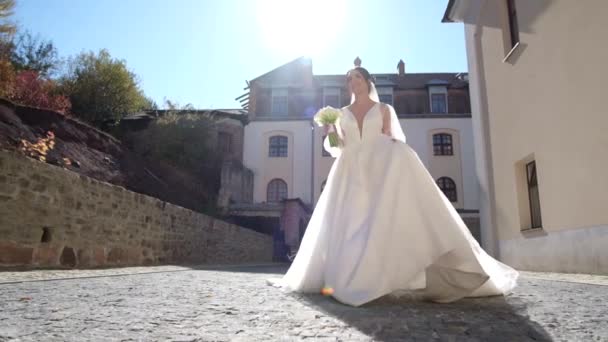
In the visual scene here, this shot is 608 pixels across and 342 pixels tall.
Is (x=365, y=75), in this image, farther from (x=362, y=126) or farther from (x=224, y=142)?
(x=224, y=142)

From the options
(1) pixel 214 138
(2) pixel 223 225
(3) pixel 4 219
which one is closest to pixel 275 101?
(1) pixel 214 138

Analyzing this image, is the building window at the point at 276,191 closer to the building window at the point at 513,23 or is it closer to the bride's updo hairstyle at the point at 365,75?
the building window at the point at 513,23

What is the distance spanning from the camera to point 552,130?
22.1ft

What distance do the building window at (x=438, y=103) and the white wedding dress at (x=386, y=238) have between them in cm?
2475

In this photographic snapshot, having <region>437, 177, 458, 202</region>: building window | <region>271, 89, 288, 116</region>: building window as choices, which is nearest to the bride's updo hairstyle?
<region>437, 177, 458, 202</region>: building window

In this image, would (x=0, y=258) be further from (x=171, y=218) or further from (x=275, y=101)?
(x=275, y=101)

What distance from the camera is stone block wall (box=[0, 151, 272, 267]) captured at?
479 cm

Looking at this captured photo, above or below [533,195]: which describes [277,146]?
above

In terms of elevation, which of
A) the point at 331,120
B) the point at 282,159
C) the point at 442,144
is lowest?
the point at 331,120

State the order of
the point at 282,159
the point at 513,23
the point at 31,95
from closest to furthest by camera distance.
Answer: the point at 513,23
the point at 31,95
the point at 282,159

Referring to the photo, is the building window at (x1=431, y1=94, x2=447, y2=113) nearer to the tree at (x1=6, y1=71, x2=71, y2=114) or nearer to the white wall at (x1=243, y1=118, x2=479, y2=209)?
the white wall at (x1=243, y1=118, x2=479, y2=209)

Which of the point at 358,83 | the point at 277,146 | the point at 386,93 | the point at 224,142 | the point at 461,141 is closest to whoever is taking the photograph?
the point at 358,83

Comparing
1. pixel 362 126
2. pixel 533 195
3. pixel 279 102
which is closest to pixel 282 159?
pixel 279 102

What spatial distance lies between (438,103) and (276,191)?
12208mm
